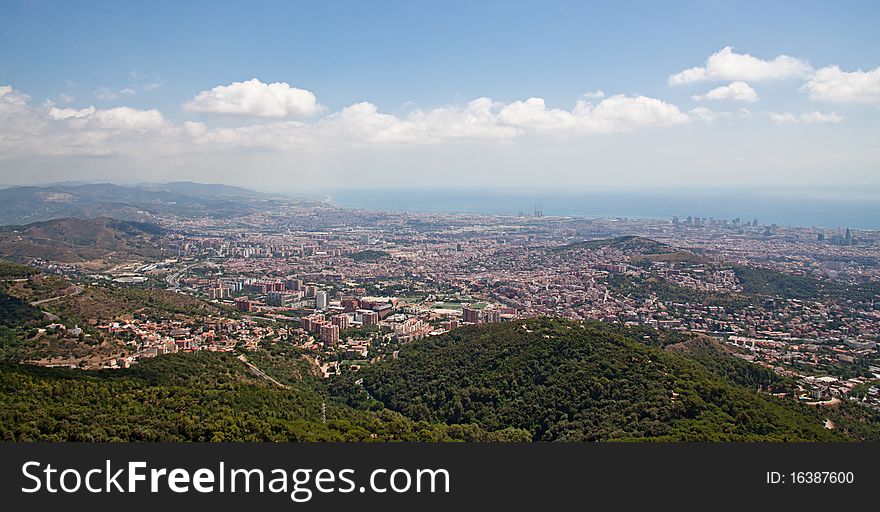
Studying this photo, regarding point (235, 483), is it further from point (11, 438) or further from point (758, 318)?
point (758, 318)

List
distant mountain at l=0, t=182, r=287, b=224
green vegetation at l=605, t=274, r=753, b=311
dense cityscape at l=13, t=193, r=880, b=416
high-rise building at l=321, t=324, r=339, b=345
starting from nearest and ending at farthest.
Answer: dense cityscape at l=13, t=193, r=880, b=416
high-rise building at l=321, t=324, r=339, b=345
green vegetation at l=605, t=274, r=753, b=311
distant mountain at l=0, t=182, r=287, b=224

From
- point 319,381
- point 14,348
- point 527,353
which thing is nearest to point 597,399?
point 527,353

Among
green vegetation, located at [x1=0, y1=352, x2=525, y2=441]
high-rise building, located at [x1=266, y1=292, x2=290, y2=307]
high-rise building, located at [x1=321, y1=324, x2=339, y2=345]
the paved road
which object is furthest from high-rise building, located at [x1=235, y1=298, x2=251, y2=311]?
green vegetation, located at [x1=0, y1=352, x2=525, y2=441]

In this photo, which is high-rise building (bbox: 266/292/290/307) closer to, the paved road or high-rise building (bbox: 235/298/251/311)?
high-rise building (bbox: 235/298/251/311)

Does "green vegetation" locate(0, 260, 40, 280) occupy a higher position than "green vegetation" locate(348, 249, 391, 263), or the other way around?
"green vegetation" locate(0, 260, 40, 280)

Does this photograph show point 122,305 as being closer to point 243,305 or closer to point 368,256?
point 243,305

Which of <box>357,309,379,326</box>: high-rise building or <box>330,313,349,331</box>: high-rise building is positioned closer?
<box>330,313,349,331</box>: high-rise building
